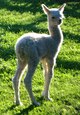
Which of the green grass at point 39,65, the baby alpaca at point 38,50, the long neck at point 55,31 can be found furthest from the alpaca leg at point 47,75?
the long neck at point 55,31

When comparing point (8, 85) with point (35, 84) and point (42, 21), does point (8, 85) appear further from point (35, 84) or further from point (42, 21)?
point (42, 21)

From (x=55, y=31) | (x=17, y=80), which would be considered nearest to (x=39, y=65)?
(x=55, y=31)

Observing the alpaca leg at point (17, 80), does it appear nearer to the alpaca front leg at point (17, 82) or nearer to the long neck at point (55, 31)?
the alpaca front leg at point (17, 82)

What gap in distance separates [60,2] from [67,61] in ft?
29.4

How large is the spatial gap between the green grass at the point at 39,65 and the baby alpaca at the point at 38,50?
1.07ft

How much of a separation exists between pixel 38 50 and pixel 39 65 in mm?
2932

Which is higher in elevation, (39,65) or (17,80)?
(17,80)

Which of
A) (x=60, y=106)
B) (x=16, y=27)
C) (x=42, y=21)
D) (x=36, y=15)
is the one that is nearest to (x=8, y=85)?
(x=60, y=106)

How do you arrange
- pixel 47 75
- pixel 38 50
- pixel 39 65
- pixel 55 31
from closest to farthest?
pixel 38 50 < pixel 55 31 < pixel 47 75 < pixel 39 65

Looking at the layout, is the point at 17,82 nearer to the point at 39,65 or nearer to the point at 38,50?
the point at 38,50

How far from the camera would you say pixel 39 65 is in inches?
434

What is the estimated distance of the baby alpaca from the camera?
7992mm

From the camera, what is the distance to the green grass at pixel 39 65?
851cm

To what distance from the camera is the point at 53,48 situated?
8523mm
